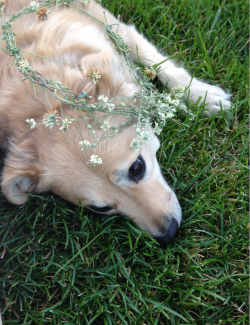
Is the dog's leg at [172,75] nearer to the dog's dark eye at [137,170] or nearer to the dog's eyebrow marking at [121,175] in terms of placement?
the dog's dark eye at [137,170]

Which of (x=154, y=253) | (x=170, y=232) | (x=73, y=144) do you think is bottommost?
(x=154, y=253)

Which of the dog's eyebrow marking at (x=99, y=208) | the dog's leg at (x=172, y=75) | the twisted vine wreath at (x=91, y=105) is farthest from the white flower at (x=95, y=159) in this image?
the dog's leg at (x=172, y=75)

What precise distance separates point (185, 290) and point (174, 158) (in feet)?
3.45

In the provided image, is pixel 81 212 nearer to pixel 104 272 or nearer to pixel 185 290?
pixel 104 272

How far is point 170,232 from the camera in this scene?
2078 mm

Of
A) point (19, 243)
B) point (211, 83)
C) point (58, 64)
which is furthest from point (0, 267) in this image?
point (211, 83)

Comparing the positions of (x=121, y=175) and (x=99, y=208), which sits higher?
(x=121, y=175)

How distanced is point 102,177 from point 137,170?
0.83 ft

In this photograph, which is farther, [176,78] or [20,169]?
[176,78]

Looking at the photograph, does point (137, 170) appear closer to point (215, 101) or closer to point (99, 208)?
point (99, 208)

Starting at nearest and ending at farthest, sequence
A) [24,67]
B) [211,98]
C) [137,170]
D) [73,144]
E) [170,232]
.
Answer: [24,67] < [73,144] < [137,170] < [170,232] < [211,98]

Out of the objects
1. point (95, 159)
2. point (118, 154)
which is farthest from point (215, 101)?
point (95, 159)

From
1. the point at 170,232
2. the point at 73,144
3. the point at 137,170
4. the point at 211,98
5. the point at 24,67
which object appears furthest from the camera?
the point at 211,98

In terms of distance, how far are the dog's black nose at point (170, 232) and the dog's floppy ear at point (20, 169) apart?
101cm
